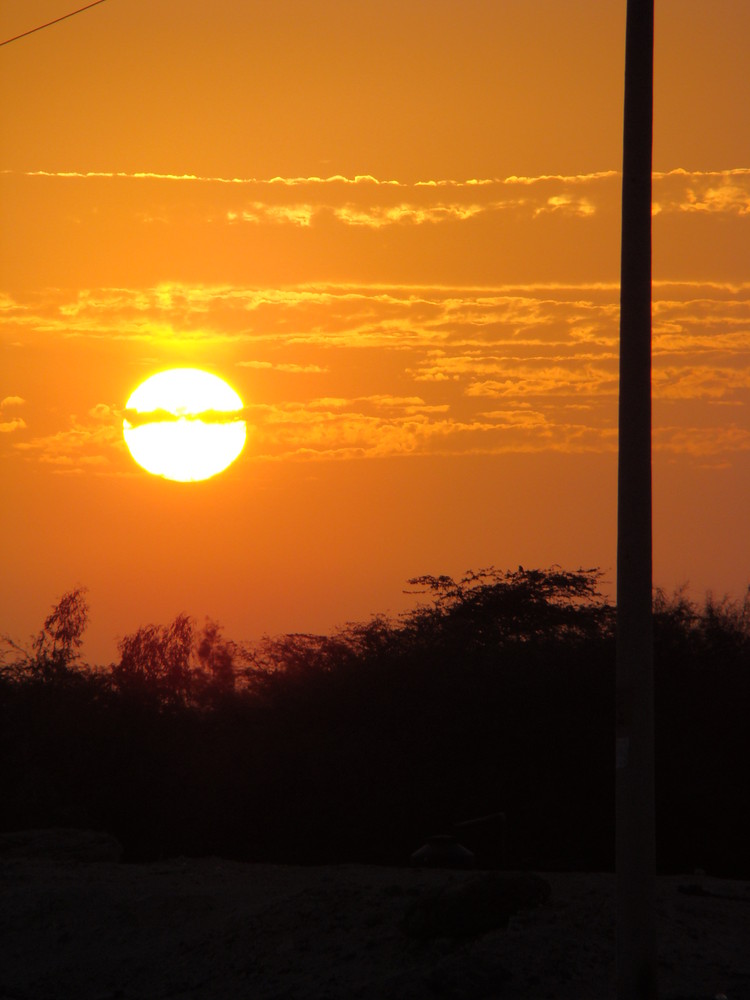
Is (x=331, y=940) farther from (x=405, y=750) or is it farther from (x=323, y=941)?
(x=405, y=750)

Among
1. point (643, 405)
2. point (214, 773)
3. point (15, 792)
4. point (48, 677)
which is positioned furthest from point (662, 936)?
point (48, 677)

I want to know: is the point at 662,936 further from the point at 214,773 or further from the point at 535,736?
the point at 214,773

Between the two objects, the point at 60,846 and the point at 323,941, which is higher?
the point at 60,846

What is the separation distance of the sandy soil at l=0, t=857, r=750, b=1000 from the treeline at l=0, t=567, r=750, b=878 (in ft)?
17.6

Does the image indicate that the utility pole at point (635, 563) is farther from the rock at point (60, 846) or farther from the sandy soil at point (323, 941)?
the rock at point (60, 846)

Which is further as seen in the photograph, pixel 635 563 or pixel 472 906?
pixel 472 906

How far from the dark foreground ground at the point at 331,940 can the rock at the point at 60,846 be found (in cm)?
373

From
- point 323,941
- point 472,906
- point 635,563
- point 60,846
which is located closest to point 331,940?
point 323,941

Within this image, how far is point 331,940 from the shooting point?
12633 mm

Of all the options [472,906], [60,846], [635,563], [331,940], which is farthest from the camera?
[60,846]

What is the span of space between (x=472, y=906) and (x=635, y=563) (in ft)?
15.8

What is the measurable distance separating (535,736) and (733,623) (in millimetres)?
6277

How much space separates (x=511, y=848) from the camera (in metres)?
21.4

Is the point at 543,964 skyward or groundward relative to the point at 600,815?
groundward
